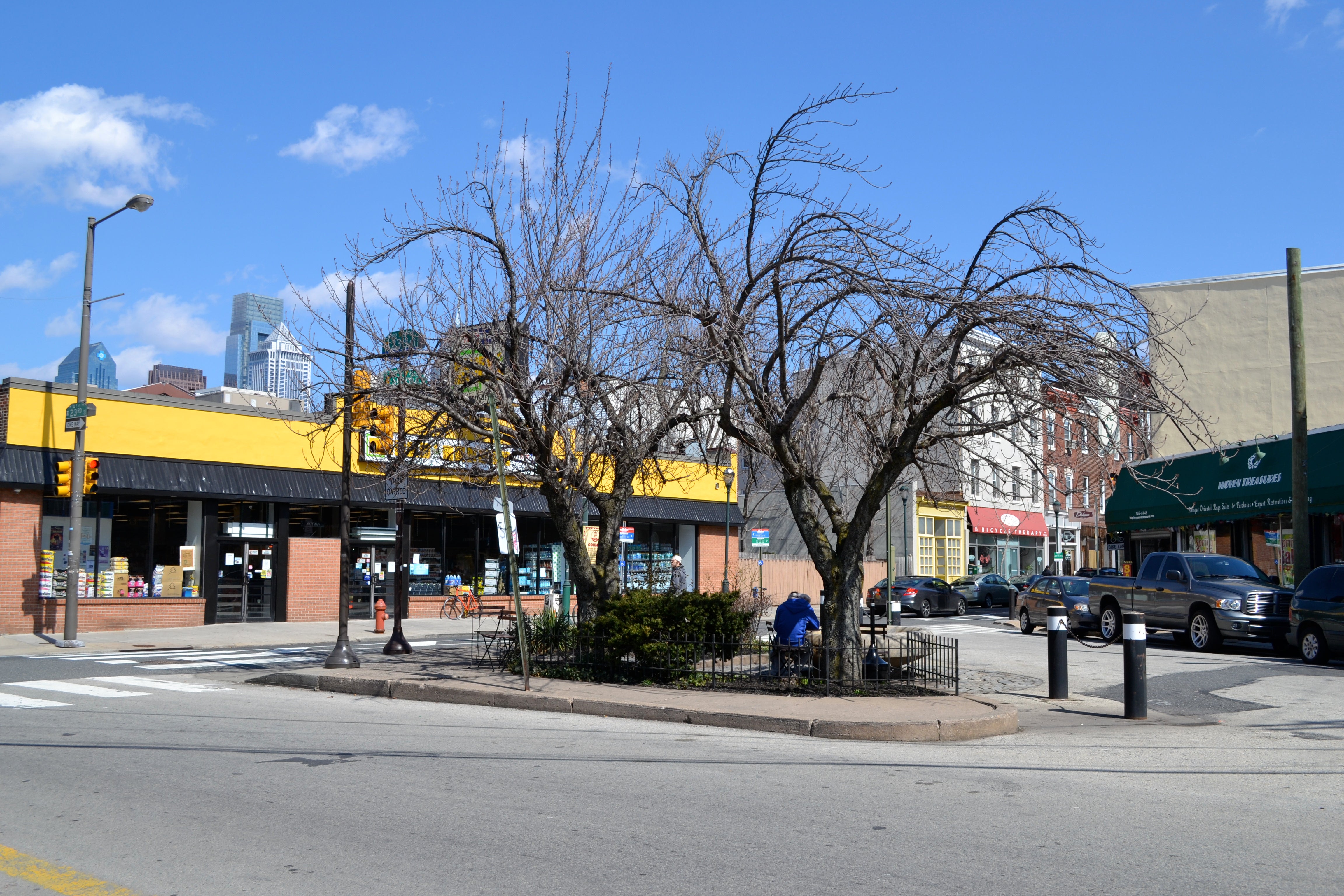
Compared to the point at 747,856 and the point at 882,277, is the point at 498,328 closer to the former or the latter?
the point at 882,277

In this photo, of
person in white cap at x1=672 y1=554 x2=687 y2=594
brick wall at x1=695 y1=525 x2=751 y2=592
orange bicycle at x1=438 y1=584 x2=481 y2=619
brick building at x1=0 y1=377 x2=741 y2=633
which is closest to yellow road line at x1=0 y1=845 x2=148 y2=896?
brick building at x1=0 y1=377 x2=741 y2=633

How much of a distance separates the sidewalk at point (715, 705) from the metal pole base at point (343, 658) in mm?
1009

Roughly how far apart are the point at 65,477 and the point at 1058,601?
22.8m

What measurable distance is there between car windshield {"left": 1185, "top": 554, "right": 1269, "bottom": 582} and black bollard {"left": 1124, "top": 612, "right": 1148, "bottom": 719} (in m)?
10.4

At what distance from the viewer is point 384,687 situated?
14.0 m

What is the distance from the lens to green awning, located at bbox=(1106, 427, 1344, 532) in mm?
25344

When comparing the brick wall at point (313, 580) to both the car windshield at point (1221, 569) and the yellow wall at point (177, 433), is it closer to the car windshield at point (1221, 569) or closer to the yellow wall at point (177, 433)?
the yellow wall at point (177, 433)

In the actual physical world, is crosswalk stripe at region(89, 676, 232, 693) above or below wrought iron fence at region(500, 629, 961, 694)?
below

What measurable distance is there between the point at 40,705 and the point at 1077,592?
22503 mm

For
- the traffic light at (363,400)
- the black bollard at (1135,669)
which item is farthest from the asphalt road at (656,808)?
the traffic light at (363,400)

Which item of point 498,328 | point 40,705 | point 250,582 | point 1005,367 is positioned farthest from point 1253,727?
point 250,582

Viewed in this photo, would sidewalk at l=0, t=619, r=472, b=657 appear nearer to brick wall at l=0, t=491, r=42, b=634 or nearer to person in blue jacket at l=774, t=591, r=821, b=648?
brick wall at l=0, t=491, r=42, b=634

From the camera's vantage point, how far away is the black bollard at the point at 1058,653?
13125mm

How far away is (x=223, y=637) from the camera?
24.5m
